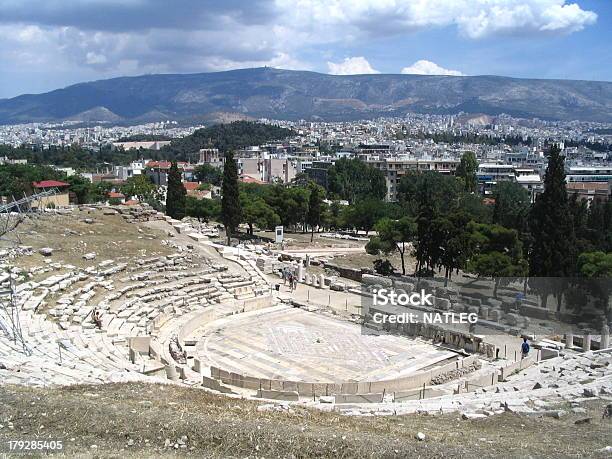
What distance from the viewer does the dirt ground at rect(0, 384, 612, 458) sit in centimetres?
979

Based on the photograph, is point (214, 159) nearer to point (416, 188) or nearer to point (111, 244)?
point (416, 188)

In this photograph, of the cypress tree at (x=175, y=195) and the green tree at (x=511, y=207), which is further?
the cypress tree at (x=175, y=195)

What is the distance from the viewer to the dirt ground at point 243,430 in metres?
9.79

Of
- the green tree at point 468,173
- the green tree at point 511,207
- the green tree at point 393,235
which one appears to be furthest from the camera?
the green tree at point 468,173

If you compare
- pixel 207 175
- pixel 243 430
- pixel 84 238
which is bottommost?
pixel 243 430

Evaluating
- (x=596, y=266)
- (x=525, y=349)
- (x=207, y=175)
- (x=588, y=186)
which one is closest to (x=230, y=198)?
(x=596, y=266)

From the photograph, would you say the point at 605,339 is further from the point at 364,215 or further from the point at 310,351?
the point at 364,215

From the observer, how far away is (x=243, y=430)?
33.9ft

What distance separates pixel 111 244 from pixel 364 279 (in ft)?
44.7

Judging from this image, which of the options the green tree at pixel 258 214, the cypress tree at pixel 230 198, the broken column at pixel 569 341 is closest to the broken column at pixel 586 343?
the broken column at pixel 569 341

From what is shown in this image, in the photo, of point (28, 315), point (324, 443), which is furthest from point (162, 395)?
point (28, 315)

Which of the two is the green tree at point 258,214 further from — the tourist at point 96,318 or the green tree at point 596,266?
the tourist at point 96,318

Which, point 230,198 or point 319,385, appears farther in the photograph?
point 230,198

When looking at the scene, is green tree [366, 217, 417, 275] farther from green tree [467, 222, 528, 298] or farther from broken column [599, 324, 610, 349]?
broken column [599, 324, 610, 349]
